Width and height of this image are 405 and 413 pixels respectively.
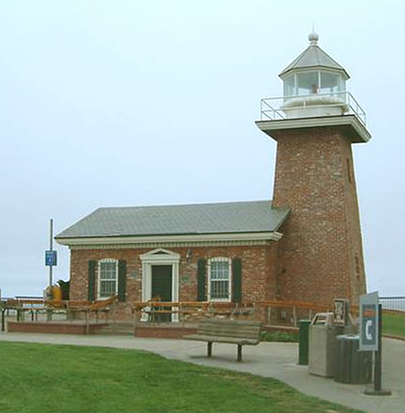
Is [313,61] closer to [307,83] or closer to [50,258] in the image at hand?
[307,83]

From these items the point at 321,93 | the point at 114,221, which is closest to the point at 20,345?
the point at 114,221

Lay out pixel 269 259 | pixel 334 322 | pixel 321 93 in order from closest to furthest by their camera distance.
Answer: pixel 334 322 < pixel 269 259 < pixel 321 93

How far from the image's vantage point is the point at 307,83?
85.3 ft

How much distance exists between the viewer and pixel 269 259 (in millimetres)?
23812

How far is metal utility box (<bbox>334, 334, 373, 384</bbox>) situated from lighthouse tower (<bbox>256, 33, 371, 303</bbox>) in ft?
38.3

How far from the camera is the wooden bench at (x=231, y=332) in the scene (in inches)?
575

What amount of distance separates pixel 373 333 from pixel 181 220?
48.9ft

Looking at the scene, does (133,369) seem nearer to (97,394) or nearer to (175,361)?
(175,361)

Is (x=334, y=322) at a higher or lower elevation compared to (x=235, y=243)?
lower

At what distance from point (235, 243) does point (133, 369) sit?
1146 centimetres

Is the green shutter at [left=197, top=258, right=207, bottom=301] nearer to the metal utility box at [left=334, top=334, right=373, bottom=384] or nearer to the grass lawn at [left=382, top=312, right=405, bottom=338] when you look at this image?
the grass lawn at [left=382, top=312, right=405, bottom=338]

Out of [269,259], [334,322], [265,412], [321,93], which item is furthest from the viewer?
[321,93]

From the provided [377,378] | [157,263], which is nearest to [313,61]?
[157,263]

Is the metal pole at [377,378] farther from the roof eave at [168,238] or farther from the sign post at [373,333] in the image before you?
the roof eave at [168,238]
